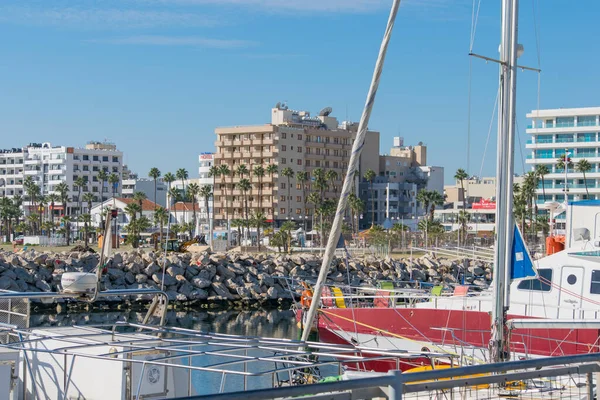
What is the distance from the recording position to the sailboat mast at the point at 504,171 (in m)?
15.5

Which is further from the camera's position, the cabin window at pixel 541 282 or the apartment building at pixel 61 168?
the apartment building at pixel 61 168

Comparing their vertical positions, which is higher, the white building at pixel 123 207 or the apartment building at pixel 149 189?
the apartment building at pixel 149 189

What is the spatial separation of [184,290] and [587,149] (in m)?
66.5

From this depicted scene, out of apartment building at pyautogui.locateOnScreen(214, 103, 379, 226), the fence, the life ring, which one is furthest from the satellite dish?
the fence

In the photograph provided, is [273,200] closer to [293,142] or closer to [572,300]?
[293,142]

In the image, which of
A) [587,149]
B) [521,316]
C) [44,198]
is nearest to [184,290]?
[521,316]

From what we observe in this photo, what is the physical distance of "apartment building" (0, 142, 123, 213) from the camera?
158 m

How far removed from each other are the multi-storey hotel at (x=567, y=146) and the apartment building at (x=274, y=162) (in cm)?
3204

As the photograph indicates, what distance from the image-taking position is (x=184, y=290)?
54031 mm

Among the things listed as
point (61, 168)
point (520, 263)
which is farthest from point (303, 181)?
point (520, 263)

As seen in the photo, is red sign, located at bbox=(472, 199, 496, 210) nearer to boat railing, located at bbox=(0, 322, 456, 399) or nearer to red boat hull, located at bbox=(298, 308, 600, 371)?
red boat hull, located at bbox=(298, 308, 600, 371)

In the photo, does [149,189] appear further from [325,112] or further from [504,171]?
[504,171]

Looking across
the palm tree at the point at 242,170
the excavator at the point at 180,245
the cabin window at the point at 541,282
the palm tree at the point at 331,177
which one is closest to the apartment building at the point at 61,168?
the palm tree at the point at 242,170

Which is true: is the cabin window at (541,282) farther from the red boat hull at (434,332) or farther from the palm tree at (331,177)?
the palm tree at (331,177)
